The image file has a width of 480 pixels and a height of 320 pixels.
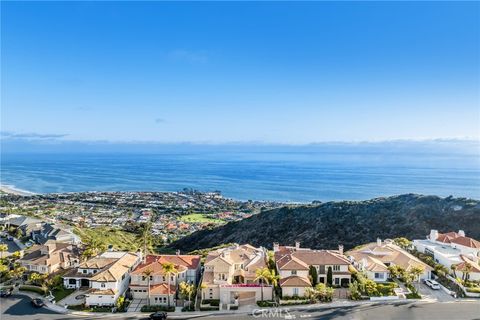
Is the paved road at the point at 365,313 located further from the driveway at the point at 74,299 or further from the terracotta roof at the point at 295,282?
the terracotta roof at the point at 295,282

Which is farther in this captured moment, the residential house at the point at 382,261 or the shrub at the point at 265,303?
the residential house at the point at 382,261

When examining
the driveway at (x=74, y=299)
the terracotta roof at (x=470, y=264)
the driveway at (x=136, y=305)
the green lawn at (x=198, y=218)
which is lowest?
the green lawn at (x=198, y=218)

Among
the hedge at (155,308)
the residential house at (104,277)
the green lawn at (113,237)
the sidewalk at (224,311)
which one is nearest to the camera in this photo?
the sidewalk at (224,311)

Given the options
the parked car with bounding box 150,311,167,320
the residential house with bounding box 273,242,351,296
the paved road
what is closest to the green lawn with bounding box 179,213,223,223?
the residential house with bounding box 273,242,351,296

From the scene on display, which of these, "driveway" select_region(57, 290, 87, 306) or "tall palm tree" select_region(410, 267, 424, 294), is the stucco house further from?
"tall palm tree" select_region(410, 267, 424, 294)

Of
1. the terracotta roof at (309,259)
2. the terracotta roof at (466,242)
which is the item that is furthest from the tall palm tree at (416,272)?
the terracotta roof at (466,242)

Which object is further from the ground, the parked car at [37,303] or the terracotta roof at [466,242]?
the terracotta roof at [466,242]
